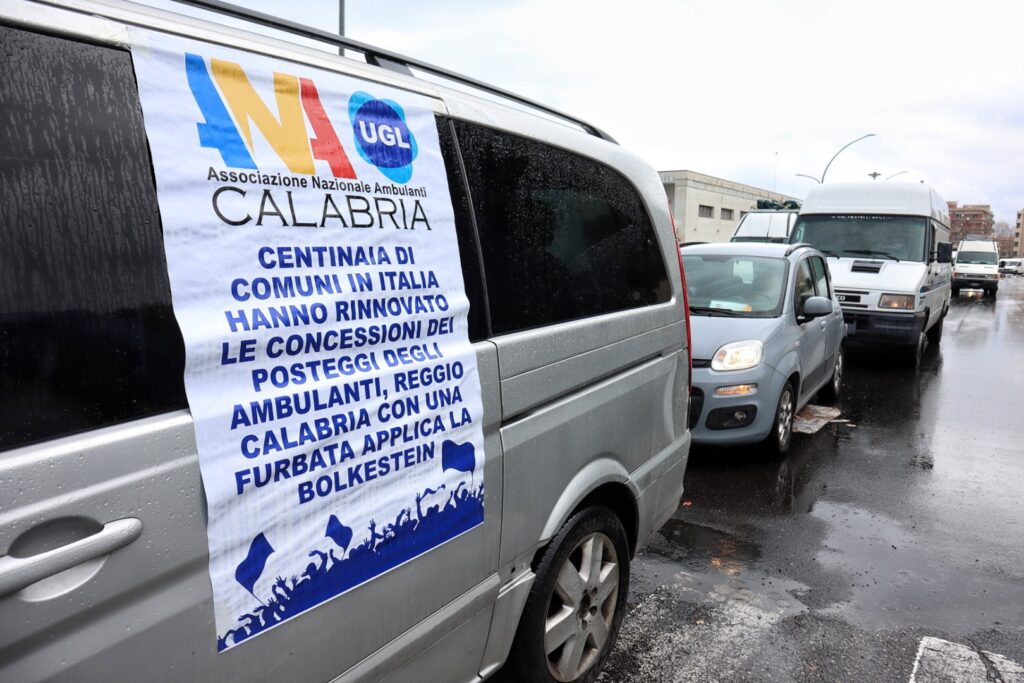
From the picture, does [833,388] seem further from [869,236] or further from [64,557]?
[64,557]

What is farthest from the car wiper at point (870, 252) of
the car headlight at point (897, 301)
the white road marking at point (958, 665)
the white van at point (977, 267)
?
the white van at point (977, 267)

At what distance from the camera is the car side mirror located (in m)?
5.90

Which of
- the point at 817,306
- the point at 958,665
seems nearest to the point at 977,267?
the point at 817,306

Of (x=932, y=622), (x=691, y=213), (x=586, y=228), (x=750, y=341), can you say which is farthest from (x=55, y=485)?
(x=691, y=213)

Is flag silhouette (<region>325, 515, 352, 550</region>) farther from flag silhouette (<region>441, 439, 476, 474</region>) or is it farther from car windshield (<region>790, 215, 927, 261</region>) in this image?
car windshield (<region>790, 215, 927, 261</region>)

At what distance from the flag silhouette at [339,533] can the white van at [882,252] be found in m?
9.35

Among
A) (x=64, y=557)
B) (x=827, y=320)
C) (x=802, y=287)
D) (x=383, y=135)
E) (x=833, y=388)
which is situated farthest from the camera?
(x=833, y=388)

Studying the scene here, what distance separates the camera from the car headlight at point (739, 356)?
538 cm

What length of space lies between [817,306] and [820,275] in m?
1.57

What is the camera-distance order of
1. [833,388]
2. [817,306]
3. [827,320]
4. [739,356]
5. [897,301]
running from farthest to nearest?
1. [897,301]
2. [833,388]
3. [827,320]
4. [817,306]
5. [739,356]

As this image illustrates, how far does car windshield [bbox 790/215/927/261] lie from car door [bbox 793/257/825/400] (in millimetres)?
4019

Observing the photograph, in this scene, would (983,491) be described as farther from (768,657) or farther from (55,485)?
(55,485)

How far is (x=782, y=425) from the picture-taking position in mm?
5668

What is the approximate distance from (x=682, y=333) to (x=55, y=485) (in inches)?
105
